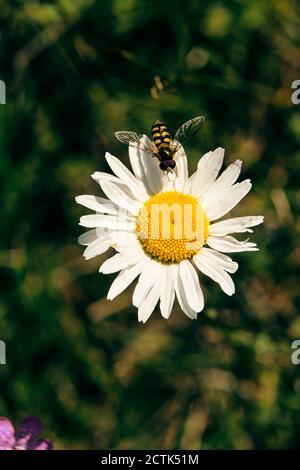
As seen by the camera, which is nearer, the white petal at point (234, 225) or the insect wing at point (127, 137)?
the white petal at point (234, 225)

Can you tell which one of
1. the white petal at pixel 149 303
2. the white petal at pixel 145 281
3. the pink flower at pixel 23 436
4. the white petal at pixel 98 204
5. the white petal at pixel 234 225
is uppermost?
the white petal at pixel 98 204

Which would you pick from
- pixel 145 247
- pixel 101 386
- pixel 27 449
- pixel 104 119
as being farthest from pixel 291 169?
pixel 27 449

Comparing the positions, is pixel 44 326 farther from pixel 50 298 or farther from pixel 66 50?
pixel 66 50

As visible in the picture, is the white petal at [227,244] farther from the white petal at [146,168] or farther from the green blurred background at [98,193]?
the green blurred background at [98,193]

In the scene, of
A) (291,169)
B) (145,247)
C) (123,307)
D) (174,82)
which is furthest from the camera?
(123,307)

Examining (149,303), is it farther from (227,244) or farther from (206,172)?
(206,172)

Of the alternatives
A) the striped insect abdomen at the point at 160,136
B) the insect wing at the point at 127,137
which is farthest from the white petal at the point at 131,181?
the striped insect abdomen at the point at 160,136

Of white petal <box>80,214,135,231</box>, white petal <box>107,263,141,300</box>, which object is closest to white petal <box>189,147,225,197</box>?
white petal <box>80,214,135,231</box>

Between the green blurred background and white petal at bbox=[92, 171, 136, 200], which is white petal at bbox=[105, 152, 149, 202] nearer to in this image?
white petal at bbox=[92, 171, 136, 200]
